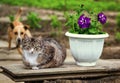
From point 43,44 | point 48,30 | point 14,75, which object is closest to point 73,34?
point 43,44

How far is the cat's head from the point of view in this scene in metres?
5.50

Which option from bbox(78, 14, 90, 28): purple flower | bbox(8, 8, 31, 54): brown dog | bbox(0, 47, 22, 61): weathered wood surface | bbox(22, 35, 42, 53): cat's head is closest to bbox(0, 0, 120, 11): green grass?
bbox(0, 47, 22, 61): weathered wood surface

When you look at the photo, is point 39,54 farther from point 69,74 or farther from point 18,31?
point 18,31

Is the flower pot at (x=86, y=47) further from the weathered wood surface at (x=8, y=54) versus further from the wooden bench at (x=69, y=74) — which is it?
the weathered wood surface at (x=8, y=54)

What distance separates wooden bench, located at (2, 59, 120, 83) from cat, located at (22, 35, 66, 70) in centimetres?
10

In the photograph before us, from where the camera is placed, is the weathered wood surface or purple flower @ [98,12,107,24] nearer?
purple flower @ [98,12,107,24]

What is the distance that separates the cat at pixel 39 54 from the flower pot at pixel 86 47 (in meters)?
0.23

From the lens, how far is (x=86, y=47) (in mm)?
5605

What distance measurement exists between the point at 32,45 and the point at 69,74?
0.50 m

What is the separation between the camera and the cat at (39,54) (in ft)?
18.1

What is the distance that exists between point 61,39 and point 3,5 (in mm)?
4975

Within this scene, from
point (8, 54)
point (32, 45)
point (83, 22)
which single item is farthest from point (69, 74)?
point (8, 54)

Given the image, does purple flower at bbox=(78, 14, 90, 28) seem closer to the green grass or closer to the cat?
the cat

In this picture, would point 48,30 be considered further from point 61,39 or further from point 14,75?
point 14,75
